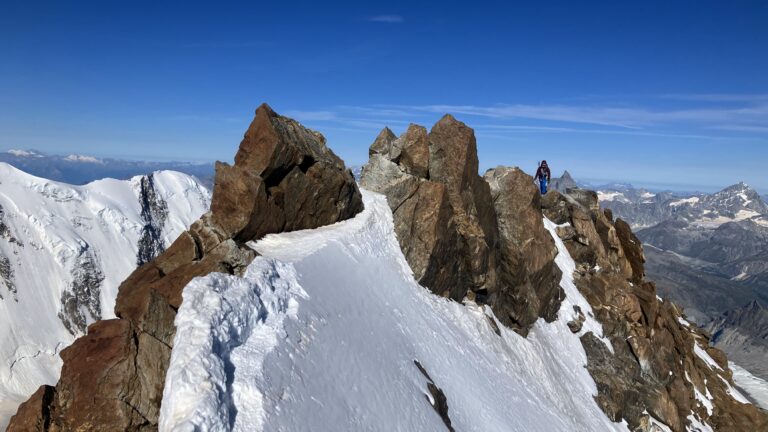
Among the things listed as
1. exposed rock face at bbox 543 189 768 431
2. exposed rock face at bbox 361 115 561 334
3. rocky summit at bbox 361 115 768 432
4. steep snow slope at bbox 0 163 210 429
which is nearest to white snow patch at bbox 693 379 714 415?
rocky summit at bbox 361 115 768 432

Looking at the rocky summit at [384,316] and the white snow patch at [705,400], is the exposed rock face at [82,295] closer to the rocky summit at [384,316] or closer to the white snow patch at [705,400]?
the rocky summit at [384,316]

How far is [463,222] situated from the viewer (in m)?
37.8

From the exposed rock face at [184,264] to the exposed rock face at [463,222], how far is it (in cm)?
507

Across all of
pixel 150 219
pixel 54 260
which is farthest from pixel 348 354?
pixel 150 219

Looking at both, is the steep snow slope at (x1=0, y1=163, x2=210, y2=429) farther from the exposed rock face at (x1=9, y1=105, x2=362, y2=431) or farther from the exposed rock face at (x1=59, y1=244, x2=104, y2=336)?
the exposed rock face at (x1=9, y1=105, x2=362, y2=431)

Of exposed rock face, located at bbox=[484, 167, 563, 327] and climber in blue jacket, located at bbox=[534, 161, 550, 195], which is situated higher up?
climber in blue jacket, located at bbox=[534, 161, 550, 195]

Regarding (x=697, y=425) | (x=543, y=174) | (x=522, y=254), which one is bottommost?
(x=697, y=425)

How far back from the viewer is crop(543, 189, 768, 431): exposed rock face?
4334cm

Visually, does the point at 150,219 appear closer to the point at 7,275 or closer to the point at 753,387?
the point at 7,275

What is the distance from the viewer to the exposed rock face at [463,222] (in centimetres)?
3494

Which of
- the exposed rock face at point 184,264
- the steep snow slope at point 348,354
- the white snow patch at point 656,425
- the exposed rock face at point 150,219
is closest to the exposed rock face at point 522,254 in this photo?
the steep snow slope at point 348,354

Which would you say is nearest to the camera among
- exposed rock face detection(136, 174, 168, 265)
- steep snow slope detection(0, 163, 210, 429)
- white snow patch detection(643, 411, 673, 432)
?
white snow patch detection(643, 411, 673, 432)

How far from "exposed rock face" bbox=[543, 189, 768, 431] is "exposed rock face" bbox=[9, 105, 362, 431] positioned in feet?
101

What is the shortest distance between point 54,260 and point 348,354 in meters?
128
